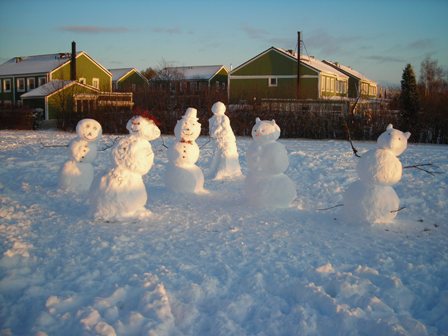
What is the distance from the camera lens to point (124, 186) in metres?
Result: 7.02

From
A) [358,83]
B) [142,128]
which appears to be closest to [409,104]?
[142,128]

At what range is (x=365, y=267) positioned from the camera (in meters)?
4.95

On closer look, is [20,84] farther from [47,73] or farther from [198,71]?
[198,71]

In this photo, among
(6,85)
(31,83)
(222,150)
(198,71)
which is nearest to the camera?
(222,150)

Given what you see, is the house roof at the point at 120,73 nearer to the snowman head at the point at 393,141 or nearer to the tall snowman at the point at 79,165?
the tall snowman at the point at 79,165

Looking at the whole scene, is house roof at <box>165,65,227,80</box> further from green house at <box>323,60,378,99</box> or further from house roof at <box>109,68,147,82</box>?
green house at <box>323,60,378,99</box>

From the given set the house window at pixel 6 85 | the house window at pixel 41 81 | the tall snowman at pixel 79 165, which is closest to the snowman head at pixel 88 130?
the tall snowman at pixel 79 165

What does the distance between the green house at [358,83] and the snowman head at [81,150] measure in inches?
1410

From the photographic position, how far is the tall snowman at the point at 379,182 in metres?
6.34

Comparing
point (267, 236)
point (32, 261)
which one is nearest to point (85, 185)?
point (32, 261)

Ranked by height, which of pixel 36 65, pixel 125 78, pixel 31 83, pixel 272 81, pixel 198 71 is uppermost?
pixel 198 71

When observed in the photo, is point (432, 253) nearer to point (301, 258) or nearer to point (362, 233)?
point (362, 233)

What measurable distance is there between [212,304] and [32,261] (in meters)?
2.54

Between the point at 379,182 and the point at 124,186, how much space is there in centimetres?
415
